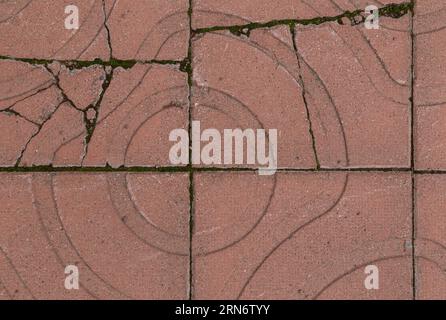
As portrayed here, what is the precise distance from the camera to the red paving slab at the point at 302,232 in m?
3.50

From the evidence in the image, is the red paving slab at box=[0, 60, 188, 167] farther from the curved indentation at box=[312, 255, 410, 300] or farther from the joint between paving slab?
the curved indentation at box=[312, 255, 410, 300]

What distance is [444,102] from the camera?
350cm

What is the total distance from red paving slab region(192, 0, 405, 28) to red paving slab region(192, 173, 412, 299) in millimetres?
944

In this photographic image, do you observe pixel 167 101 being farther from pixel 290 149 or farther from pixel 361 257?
pixel 361 257

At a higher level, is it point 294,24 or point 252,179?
point 294,24

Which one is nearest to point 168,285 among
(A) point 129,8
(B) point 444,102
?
(A) point 129,8

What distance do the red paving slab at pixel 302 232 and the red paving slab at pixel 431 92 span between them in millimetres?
213

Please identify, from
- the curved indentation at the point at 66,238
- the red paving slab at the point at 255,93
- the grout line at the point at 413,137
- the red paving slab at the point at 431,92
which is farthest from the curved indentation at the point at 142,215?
the red paving slab at the point at 431,92

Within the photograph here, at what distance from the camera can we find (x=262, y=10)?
11.6 ft

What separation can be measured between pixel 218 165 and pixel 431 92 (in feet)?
4.46

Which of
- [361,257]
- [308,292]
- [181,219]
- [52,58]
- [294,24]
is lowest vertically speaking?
[308,292]

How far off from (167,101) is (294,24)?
2.96ft

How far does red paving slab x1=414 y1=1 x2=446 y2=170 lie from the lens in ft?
11.5

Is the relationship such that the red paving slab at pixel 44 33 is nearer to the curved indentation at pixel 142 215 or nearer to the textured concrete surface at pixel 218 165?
the textured concrete surface at pixel 218 165
